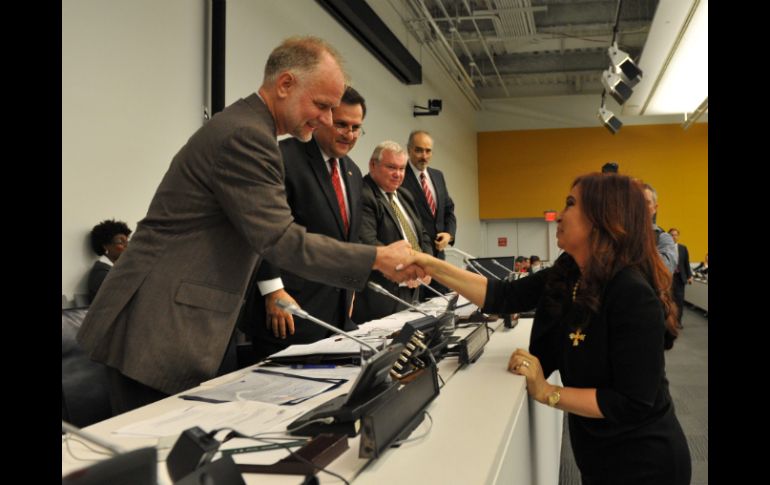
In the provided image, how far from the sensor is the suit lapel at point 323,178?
258cm

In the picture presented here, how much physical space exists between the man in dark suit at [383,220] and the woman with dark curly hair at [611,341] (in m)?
1.36

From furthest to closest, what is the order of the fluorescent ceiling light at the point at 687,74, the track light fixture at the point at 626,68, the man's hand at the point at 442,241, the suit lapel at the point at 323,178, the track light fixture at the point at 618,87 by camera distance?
1. the track light fixture at the point at 618,87
2. the track light fixture at the point at 626,68
3. the fluorescent ceiling light at the point at 687,74
4. the man's hand at the point at 442,241
5. the suit lapel at the point at 323,178

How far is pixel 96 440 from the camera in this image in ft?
2.51

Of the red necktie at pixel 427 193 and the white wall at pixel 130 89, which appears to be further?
the red necktie at pixel 427 193

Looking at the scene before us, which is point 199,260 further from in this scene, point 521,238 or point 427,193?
point 521,238

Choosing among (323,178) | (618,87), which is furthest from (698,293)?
(323,178)

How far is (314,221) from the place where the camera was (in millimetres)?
2553

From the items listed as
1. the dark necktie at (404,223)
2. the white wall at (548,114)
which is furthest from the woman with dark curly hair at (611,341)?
the white wall at (548,114)

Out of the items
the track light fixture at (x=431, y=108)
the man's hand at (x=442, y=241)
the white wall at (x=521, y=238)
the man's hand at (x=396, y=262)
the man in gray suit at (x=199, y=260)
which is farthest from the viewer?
the white wall at (x=521, y=238)

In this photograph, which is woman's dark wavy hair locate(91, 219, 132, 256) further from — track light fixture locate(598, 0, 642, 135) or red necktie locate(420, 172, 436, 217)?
track light fixture locate(598, 0, 642, 135)

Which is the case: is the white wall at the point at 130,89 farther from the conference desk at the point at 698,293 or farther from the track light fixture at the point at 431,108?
the conference desk at the point at 698,293

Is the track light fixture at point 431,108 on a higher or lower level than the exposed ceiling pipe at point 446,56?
lower
